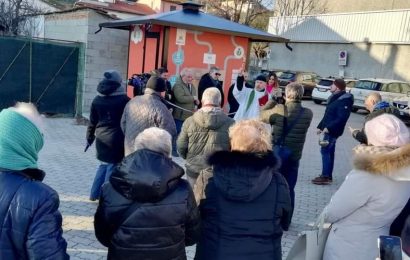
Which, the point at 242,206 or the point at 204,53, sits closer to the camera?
the point at 242,206

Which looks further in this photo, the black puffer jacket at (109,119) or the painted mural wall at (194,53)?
the painted mural wall at (194,53)

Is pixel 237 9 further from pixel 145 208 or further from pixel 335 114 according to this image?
pixel 145 208

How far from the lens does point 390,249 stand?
6.19 ft

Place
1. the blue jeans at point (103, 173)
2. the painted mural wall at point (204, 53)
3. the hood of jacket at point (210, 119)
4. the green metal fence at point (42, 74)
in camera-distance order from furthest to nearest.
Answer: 1. the green metal fence at point (42, 74)
2. the painted mural wall at point (204, 53)
3. the blue jeans at point (103, 173)
4. the hood of jacket at point (210, 119)

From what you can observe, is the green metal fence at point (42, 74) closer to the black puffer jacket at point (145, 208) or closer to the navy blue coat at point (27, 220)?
the black puffer jacket at point (145, 208)

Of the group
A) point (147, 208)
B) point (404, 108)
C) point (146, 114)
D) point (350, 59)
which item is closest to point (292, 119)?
point (146, 114)

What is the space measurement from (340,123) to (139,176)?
5.27 meters

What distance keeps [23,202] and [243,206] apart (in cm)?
120

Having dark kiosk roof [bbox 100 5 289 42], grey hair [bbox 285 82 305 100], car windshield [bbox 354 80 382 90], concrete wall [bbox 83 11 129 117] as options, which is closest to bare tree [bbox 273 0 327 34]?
car windshield [bbox 354 80 382 90]

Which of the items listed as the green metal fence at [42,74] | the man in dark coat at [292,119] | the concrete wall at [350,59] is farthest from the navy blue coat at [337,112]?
the concrete wall at [350,59]

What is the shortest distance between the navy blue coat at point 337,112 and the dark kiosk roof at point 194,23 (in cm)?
433

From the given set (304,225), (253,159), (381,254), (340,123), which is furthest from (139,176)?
(340,123)

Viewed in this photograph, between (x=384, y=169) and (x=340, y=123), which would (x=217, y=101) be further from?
(x=340, y=123)

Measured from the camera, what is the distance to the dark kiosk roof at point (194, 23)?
9656 mm
